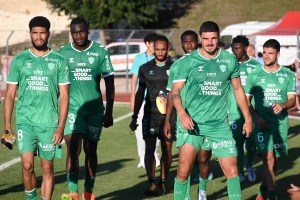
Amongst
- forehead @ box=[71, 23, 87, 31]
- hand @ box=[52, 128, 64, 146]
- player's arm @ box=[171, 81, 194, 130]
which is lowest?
hand @ box=[52, 128, 64, 146]

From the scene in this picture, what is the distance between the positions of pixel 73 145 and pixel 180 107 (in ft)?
6.11

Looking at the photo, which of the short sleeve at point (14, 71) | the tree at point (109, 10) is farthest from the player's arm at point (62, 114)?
the tree at point (109, 10)

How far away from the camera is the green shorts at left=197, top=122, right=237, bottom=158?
27.5 feet

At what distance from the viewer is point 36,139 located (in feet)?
27.4

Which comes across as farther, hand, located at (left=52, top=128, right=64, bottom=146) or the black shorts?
the black shorts

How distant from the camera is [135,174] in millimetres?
12414

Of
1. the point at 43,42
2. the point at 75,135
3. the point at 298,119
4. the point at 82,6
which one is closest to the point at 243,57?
the point at 75,135

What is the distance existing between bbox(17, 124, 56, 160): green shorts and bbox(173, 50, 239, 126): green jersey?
155 centimetres

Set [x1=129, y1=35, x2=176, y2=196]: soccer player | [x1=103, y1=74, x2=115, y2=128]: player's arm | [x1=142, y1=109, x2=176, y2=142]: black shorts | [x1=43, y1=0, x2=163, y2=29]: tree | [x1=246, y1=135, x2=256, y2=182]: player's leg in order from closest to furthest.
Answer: [x1=103, y1=74, x2=115, y2=128]: player's arm, [x1=129, y1=35, x2=176, y2=196]: soccer player, [x1=142, y1=109, x2=176, y2=142]: black shorts, [x1=246, y1=135, x2=256, y2=182]: player's leg, [x1=43, y1=0, x2=163, y2=29]: tree

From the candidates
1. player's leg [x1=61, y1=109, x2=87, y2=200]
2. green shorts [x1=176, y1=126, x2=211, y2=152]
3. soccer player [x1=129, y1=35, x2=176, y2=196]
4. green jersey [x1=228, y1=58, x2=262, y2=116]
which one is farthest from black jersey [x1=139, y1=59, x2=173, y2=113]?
green shorts [x1=176, y1=126, x2=211, y2=152]

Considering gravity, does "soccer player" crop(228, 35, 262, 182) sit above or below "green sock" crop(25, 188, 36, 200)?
above

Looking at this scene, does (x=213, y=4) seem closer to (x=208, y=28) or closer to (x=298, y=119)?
(x=298, y=119)

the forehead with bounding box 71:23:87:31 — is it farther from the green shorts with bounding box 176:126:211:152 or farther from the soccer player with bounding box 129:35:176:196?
the green shorts with bounding box 176:126:211:152

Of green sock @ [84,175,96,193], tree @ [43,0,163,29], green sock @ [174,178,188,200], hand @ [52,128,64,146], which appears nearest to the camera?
hand @ [52,128,64,146]
